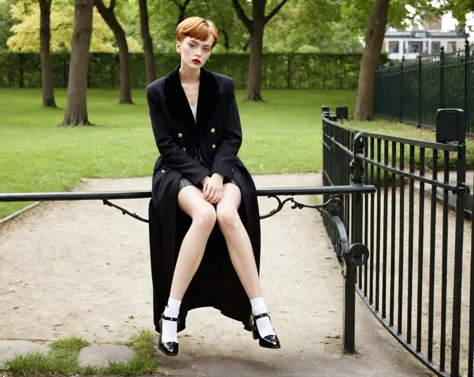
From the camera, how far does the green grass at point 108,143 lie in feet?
44.6

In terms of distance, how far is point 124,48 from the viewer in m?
36.8

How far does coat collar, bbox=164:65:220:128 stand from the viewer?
4.30m

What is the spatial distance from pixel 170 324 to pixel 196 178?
2.36ft

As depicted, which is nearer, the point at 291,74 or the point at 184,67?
the point at 184,67

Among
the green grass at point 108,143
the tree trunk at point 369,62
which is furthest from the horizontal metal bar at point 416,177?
the tree trunk at point 369,62

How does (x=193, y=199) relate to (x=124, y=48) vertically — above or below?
below

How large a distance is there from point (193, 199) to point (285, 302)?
6.89 feet

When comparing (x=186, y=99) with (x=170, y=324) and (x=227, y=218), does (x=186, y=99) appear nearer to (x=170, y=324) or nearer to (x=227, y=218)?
(x=227, y=218)

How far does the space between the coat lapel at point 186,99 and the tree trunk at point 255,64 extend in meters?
33.9

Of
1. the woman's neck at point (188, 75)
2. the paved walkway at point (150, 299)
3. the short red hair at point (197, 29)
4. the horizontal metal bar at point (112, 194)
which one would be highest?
the short red hair at point (197, 29)

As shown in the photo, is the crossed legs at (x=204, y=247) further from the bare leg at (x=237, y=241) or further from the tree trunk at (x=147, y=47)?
the tree trunk at (x=147, y=47)

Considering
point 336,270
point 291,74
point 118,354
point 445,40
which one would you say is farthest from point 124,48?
point 445,40

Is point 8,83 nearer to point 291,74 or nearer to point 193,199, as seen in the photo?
point 291,74

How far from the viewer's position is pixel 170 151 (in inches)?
166
